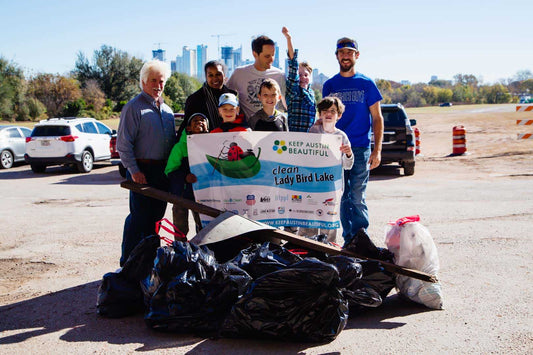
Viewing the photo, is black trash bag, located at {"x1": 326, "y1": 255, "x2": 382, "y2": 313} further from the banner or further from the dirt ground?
the banner

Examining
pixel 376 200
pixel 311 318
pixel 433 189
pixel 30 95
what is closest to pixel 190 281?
pixel 311 318

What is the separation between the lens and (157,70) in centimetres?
488

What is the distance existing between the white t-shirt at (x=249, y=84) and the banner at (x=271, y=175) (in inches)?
28.2

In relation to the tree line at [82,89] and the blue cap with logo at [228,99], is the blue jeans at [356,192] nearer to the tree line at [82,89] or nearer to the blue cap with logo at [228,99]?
the blue cap with logo at [228,99]

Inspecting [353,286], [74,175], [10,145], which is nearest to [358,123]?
[353,286]

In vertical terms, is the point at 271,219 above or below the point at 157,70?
below

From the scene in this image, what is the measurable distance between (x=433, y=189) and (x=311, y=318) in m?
8.13

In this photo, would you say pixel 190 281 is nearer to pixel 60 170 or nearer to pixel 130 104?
pixel 130 104

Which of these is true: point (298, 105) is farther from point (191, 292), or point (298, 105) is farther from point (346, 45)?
point (191, 292)

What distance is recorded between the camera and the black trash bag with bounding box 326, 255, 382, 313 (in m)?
4.01

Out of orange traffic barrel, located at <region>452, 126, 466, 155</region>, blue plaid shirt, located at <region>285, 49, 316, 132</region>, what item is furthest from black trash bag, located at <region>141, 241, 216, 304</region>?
orange traffic barrel, located at <region>452, 126, 466, 155</region>

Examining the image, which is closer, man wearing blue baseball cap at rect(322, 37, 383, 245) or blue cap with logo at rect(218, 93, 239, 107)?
blue cap with logo at rect(218, 93, 239, 107)

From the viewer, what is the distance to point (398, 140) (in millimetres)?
13578

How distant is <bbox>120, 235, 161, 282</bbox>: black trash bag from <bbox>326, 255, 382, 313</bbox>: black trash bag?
1533 millimetres
